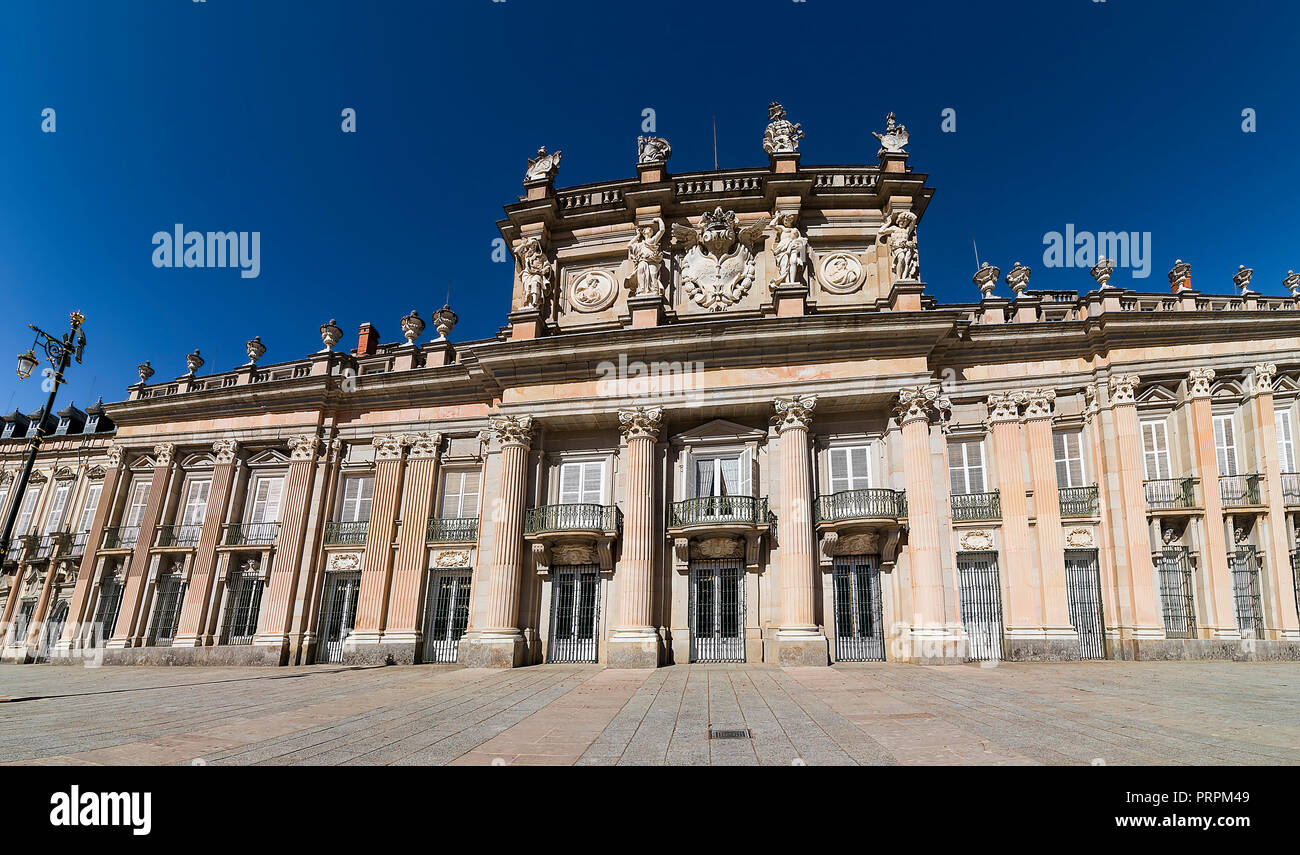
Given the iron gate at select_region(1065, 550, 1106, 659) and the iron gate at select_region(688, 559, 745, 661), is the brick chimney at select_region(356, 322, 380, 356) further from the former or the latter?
the iron gate at select_region(1065, 550, 1106, 659)

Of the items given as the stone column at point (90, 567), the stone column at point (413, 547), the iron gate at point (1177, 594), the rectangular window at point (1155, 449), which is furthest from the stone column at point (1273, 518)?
the stone column at point (90, 567)

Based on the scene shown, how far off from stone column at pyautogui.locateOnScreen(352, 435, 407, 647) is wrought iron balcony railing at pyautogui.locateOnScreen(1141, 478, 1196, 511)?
23686mm

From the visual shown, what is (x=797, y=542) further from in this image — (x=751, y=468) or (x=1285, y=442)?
(x=1285, y=442)

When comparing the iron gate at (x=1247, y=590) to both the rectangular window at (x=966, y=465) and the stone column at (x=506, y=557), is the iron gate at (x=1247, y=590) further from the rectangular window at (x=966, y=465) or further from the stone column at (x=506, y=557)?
the stone column at (x=506, y=557)

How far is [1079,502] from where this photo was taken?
61.2 feet

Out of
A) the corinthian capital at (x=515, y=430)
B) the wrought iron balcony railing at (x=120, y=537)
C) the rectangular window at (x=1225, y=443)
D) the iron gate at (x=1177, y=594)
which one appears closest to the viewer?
the iron gate at (x=1177, y=594)

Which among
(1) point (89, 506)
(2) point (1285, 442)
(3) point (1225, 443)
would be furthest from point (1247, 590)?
(1) point (89, 506)

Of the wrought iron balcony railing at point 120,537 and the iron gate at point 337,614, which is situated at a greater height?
the wrought iron balcony railing at point 120,537

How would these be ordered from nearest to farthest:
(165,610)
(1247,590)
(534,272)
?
(1247,590)
(534,272)
(165,610)

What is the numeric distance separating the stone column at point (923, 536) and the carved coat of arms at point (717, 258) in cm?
659

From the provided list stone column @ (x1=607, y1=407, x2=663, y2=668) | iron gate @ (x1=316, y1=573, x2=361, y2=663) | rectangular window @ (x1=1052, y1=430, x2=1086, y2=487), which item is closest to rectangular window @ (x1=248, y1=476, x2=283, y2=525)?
iron gate @ (x1=316, y1=573, x2=361, y2=663)

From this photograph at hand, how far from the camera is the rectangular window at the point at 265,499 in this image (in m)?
23.5

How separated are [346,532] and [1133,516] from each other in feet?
82.7
